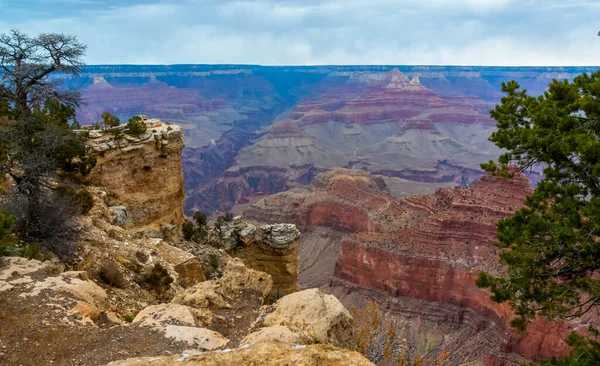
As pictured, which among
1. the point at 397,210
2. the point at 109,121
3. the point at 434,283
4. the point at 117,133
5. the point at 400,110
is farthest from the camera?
the point at 400,110

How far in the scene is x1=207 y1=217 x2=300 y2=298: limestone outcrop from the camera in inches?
958

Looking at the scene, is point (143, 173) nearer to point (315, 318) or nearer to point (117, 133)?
point (117, 133)

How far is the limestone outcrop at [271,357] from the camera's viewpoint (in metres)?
5.38

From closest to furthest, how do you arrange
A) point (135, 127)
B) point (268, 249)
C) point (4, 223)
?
point (4, 223) → point (135, 127) → point (268, 249)

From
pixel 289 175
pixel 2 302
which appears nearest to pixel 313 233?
pixel 2 302

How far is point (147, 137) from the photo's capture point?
77.1ft

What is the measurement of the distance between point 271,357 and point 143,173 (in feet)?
66.9

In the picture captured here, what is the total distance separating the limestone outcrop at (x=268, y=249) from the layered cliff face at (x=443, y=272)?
1277cm

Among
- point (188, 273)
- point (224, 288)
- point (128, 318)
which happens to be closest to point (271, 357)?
point (128, 318)

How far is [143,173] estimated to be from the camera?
2384cm

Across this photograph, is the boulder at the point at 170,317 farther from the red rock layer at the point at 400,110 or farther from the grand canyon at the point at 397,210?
the red rock layer at the point at 400,110

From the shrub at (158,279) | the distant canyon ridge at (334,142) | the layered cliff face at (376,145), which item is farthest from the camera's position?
the layered cliff face at (376,145)

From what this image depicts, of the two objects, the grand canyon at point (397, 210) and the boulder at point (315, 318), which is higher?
the boulder at point (315, 318)

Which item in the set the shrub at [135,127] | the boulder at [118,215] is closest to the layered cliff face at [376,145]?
the shrub at [135,127]
